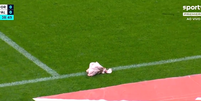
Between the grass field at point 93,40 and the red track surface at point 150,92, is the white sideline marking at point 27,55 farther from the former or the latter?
the red track surface at point 150,92

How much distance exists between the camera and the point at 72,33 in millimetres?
9148

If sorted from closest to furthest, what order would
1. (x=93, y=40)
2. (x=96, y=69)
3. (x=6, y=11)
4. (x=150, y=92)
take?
1. (x=150, y=92)
2. (x=96, y=69)
3. (x=93, y=40)
4. (x=6, y=11)

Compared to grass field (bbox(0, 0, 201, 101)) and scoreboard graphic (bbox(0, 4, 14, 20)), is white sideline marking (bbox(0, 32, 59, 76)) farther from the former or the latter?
scoreboard graphic (bbox(0, 4, 14, 20))

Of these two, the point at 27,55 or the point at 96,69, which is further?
the point at 27,55

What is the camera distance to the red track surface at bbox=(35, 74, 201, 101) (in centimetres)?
732

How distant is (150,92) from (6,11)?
4.26 metres

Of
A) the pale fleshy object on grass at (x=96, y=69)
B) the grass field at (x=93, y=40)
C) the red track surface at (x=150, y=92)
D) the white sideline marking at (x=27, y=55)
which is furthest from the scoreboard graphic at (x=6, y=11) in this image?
the red track surface at (x=150, y=92)

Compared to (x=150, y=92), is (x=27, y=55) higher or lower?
higher

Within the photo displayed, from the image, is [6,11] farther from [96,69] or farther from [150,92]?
[150,92]

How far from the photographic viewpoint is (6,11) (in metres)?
9.79

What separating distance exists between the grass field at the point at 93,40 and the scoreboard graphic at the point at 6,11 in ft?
0.44

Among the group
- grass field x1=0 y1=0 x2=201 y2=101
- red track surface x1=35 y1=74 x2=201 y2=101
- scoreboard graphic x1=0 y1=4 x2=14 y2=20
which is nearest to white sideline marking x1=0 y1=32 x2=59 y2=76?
grass field x1=0 y1=0 x2=201 y2=101

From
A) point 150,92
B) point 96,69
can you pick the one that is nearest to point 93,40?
point 96,69

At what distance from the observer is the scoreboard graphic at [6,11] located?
9.66 meters
